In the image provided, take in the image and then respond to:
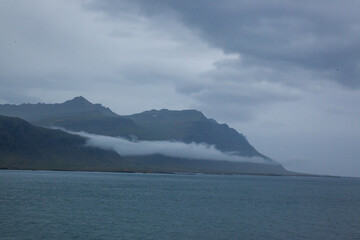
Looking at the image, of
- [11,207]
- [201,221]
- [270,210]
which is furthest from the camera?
[270,210]

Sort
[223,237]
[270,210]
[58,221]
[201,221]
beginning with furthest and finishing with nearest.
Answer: [270,210], [201,221], [58,221], [223,237]

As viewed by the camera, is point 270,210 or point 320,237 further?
point 270,210

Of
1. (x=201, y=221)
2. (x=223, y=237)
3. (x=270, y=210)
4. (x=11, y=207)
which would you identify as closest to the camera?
(x=223, y=237)

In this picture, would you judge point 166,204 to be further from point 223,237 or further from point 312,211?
point 223,237

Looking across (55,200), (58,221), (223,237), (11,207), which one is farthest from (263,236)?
(55,200)

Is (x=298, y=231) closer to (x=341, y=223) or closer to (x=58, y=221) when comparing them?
(x=341, y=223)

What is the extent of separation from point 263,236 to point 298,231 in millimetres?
8375

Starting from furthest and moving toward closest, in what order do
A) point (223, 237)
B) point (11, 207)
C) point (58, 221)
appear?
point (11, 207), point (58, 221), point (223, 237)

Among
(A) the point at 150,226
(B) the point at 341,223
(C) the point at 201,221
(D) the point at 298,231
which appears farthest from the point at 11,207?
(B) the point at 341,223

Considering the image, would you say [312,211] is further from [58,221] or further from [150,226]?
[58,221]

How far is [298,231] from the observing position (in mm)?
70375

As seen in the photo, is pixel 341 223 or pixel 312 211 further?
pixel 312 211

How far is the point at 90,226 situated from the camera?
2645 inches

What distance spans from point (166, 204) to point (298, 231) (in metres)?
40.2
